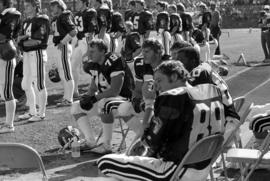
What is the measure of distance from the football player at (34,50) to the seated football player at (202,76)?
154 inches

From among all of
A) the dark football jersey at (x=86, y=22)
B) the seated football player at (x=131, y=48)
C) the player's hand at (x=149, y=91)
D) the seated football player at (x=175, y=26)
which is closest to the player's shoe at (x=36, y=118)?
the seated football player at (x=131, y=48)

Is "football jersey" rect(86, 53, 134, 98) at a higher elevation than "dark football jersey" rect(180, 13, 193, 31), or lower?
higher

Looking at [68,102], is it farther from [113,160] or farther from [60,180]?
[113,160]

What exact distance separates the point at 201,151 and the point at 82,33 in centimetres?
756

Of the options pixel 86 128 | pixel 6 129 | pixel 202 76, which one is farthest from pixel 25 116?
pixel 202 76

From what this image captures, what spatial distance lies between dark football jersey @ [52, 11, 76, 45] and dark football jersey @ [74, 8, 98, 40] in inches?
45.2

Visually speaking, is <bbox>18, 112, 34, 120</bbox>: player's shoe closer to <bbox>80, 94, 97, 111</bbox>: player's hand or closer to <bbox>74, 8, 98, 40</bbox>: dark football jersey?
<bbox>80, 94, 97, 111</bbox>: player's hand

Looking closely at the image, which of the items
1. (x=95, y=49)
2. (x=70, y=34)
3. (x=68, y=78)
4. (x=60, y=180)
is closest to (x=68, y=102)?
(x=68, y=78)

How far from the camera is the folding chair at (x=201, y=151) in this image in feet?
12.8

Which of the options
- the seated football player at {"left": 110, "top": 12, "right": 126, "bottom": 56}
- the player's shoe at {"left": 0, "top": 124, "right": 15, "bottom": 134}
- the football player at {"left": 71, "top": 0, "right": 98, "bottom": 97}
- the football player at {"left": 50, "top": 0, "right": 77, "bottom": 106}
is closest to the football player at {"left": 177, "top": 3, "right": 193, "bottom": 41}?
the seated football player at {"left": 110, "top": 12, "right": 126, "bottom": 56}

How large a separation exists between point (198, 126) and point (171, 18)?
1000 cm

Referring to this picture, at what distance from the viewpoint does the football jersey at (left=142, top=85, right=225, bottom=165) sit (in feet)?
13.6

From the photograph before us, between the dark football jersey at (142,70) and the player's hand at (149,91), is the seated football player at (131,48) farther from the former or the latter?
the player's hand at (149,91)

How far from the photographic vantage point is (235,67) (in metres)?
16.2
